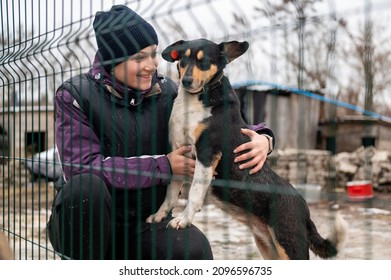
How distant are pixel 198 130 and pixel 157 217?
19.8 inches

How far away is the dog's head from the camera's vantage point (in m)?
2.61

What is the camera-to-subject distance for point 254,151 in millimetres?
2887

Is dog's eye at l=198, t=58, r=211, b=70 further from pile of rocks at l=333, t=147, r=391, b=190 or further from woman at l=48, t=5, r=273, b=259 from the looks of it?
pile of rocks at l=333, t=147, r=391, b=190

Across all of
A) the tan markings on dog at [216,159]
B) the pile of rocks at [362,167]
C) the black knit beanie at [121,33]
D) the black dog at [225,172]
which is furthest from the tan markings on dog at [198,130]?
the pile of rocks at [362,167]

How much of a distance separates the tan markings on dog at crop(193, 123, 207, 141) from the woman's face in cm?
33

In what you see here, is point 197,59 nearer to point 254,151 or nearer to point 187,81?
point 187,81

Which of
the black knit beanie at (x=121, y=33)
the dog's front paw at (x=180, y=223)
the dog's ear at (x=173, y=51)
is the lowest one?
the dog's front paw at (x=180, y=223)

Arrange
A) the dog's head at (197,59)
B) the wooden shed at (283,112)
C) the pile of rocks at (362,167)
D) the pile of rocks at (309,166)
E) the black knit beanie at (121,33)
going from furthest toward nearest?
1. the pile of rocks at (362,167)
2. the pile of rocks at (309,166)
3. the black knit beanie at (121,33)
4. the dog's head at (197,59)
5. the wooden shed at (283,112)

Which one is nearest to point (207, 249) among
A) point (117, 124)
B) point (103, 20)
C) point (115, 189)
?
point (115, 189)

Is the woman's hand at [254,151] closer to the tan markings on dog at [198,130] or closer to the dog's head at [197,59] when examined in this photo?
the tan markings on dog at [198,130]

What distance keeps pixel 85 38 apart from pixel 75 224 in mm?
854

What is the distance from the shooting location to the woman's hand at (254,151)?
9.36 ft

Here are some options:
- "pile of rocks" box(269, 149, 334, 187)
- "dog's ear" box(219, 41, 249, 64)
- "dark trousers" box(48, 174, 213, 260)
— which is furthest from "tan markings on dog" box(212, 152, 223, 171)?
"pile of rocks" box(269, 149, 334, 187)

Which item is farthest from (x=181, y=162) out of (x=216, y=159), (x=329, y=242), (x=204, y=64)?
(x=329, y=242)
